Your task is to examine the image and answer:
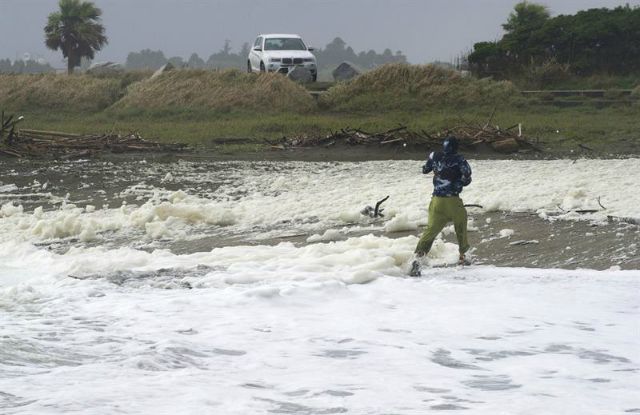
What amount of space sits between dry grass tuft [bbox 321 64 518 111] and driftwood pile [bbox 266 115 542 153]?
5.43 meters

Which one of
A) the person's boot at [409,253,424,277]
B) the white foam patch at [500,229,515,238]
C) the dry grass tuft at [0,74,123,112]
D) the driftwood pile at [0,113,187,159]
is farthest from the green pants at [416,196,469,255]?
the dry grass tuft at [0,74,123,112]

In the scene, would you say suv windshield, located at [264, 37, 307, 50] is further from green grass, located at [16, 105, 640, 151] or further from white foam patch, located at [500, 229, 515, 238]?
white foam patch, located at [500, 229, 515, 238]

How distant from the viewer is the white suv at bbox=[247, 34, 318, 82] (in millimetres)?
29266

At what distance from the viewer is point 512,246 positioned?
10.6 m

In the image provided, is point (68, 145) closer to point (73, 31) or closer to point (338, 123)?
point (338, 123)

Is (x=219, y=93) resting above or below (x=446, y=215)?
above

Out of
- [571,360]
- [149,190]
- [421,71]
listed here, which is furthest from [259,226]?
[421,71]

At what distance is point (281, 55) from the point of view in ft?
96.5

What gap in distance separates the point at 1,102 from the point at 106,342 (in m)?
22.8

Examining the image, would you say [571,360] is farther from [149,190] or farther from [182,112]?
[182,112]

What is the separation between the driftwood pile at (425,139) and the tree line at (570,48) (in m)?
11.5

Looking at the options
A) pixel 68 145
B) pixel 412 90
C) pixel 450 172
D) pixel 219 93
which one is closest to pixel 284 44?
pixel 219 93

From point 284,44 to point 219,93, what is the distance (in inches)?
204

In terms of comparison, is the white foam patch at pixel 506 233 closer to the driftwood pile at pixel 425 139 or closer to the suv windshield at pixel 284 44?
the driftwood pile at pixel 425 139
